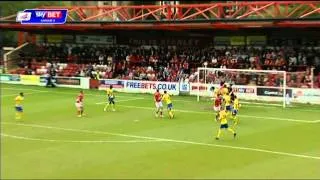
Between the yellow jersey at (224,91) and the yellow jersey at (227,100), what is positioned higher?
the yellow jersey at (224,91)

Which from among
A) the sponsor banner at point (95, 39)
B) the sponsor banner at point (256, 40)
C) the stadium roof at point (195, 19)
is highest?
the stadium roof at point (195, 19)

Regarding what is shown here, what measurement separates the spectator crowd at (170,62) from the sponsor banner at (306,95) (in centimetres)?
108

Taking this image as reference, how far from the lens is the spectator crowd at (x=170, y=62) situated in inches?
1736

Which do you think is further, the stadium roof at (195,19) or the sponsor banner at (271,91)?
the stadium roof at (195,19)

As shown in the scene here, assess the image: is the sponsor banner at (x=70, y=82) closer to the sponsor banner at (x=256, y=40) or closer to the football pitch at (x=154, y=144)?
the football pitch at (x=154, y=144)

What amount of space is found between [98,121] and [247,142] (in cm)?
947

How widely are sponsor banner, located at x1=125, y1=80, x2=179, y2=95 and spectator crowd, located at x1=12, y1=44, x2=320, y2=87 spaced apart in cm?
112

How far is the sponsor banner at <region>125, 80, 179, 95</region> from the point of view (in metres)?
46.6

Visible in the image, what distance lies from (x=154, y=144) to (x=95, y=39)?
117 ft

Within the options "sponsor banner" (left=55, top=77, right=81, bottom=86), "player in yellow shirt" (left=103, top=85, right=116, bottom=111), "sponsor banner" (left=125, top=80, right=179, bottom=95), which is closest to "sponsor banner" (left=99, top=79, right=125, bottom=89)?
"sponsor banner" (left=125, top=80, right=179, bottom=95)

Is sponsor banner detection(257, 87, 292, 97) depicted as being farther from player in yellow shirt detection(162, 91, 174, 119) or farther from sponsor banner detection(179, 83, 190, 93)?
player in yellow shirt detection(162, 91, 174, 119)

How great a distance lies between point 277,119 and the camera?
110 ft

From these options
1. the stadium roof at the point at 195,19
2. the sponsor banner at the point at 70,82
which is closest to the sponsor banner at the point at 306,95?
the stadium roof at the point at 195,19

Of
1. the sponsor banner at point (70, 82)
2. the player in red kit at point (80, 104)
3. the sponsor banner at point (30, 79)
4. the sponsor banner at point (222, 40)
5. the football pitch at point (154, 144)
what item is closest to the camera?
the football pitch at point (154, 144)
